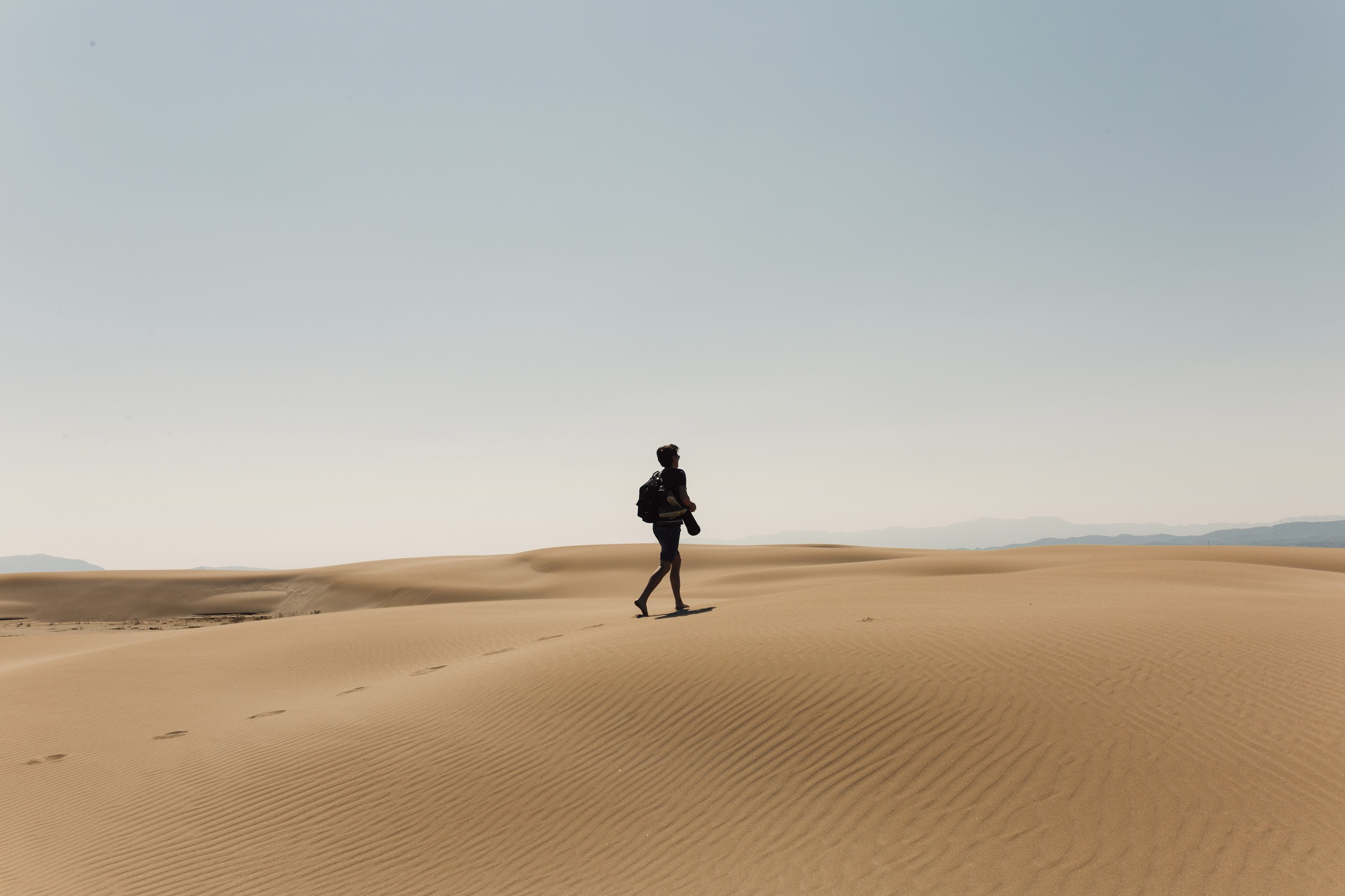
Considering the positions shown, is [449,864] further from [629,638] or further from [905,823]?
[629,638]

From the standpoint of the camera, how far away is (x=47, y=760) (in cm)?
826

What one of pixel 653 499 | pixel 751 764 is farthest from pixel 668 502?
pixel 751 764

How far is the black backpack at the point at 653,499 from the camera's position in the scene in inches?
419

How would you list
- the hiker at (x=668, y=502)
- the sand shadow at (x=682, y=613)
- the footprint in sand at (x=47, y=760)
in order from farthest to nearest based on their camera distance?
the sand shadow at (x=682, y=613) < the hiker at (x=668, y=502) < the footprint in sand at (x=47, y=760)

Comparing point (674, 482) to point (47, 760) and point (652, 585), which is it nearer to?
point (652, 585)

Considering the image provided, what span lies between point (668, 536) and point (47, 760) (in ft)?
23.8

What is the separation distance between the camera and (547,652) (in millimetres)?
9398

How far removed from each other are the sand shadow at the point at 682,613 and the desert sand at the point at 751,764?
839 mm

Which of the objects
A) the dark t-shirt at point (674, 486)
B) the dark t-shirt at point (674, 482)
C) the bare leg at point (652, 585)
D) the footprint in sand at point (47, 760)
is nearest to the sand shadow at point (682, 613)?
the bare leg at point (652, 585)

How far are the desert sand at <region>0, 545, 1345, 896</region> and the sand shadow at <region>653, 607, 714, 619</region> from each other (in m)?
0.84

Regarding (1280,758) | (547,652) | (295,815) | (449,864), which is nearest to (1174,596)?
(1280,758)

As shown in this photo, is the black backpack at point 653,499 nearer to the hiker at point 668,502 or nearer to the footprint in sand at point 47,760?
the hiker at point 668,502

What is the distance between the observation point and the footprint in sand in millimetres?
8180

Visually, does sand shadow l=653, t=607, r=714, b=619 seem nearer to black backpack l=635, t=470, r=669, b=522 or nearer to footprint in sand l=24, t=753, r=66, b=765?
black backpack l=635, t=470, r=669, b=522
